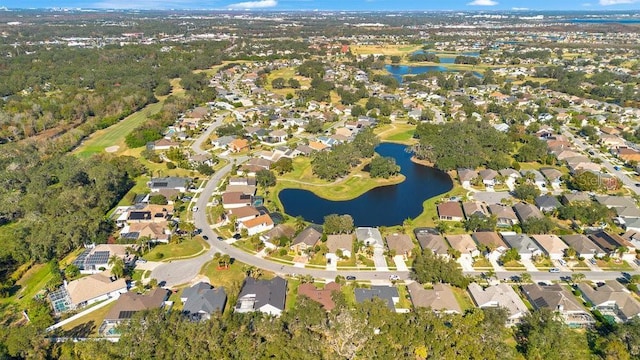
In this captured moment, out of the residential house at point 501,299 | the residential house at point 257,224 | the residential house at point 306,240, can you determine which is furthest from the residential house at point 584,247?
the residential house at point 257,224

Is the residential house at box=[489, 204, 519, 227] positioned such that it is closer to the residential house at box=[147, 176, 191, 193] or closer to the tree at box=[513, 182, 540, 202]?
the tree at box=[513, 182, 540, 202]

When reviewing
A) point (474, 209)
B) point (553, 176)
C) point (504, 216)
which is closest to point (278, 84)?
point (553, 176)

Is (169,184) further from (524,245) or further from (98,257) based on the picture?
(524,245)

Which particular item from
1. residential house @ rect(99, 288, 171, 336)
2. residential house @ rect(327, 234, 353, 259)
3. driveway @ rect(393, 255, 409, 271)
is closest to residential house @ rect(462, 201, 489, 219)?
driveway @ rect(393, 255, 409, 271)

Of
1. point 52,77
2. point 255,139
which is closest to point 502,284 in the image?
point 255,139

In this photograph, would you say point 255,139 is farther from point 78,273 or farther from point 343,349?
point 343,349

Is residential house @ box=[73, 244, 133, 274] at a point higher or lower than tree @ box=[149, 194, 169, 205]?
lower
